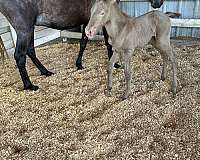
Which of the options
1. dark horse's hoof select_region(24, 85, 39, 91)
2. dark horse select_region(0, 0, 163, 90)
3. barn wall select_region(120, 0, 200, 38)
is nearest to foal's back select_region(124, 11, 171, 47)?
dark horse select_region(0, 0, 163, 90)

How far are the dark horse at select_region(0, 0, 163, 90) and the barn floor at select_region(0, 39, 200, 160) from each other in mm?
445

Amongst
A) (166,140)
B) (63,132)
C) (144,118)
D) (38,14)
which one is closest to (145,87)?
(144,118)

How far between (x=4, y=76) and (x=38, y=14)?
1.22 m

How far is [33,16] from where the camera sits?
122 inches

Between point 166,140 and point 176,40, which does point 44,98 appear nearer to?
point 166,140

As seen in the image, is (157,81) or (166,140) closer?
(166,140)

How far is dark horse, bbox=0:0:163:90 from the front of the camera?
2.97m

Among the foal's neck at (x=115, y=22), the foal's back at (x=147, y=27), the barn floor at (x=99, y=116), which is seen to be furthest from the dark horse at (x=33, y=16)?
the foal's neck at (x=115, y=22)

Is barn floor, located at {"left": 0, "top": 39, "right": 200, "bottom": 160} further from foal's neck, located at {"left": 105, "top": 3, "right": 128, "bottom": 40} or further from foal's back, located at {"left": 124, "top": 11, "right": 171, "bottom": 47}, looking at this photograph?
foal's neck, located at {"left": 105, "top": 3, "right": 128, "bottom": 40}

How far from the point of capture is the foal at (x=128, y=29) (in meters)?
2.52

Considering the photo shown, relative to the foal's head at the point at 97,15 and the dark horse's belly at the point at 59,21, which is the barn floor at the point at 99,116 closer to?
the dark horse's belly at the point at 59,21

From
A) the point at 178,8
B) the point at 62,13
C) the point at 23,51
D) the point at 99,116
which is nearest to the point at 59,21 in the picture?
the point at 62,13

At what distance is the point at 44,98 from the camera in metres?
3.13

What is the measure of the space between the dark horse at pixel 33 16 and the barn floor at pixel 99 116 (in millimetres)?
445
